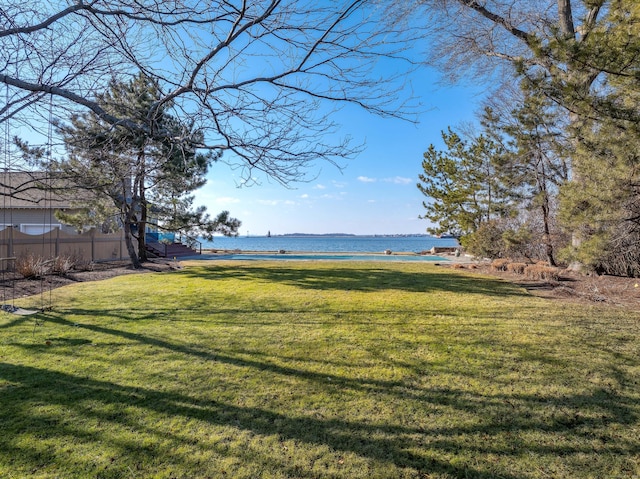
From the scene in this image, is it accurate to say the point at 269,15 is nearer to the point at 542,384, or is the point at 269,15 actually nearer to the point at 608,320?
the point at 542,384

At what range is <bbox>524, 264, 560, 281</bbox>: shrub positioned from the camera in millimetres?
9422

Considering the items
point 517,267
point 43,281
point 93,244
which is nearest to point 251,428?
point 43,281

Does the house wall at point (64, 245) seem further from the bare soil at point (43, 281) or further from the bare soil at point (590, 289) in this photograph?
the bare soil at point (590, 289)

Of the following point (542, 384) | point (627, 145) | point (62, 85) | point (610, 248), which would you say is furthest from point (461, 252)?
point (62, 85)

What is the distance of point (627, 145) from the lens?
17.5 feet

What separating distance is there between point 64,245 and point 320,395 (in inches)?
564

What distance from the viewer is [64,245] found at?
13125 mm

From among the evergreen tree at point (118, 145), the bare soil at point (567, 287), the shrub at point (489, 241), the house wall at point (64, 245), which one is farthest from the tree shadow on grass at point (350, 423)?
the shrub at point (489, 241)

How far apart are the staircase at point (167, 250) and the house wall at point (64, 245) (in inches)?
172

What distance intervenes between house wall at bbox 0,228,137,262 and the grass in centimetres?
651

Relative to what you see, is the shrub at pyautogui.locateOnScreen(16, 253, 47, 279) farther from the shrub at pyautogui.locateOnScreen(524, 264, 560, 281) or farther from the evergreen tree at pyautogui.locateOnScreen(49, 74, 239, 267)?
the shrub at pyautogui.locateOnScreen(524, 264, 560, 281)

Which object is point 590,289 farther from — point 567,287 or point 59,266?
point 59,266

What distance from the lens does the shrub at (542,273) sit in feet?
30.9

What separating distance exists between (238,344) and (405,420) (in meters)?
2.28
